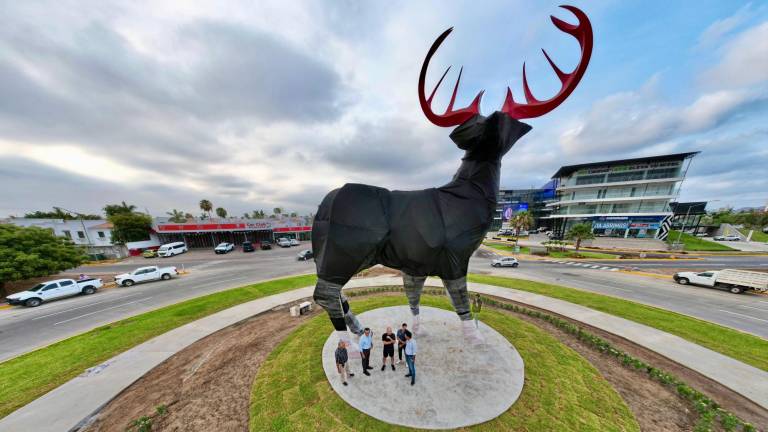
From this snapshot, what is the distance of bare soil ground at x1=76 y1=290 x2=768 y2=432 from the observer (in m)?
4.71

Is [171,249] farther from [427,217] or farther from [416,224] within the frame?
[427,217]

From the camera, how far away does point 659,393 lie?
5320 millimetres

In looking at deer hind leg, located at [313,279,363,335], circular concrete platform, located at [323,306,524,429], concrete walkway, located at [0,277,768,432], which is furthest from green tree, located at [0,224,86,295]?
deer hind leg, located at [313,279,363,335]

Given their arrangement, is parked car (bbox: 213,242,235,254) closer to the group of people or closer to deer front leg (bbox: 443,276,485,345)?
the group of people

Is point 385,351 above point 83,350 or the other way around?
above

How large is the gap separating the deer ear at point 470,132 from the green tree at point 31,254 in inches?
999

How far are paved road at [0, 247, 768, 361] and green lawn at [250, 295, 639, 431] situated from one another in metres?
9.54

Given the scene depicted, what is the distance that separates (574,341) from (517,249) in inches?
936

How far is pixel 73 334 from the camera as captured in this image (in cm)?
933

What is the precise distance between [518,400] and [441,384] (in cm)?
168

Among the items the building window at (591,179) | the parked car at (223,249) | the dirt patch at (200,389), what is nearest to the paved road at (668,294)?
the dirt patch at (200,389)

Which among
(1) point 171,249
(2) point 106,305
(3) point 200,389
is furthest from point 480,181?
(1) point 171,249

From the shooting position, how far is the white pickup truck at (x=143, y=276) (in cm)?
1673

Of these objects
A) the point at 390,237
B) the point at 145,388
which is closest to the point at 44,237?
the point at 145,388
